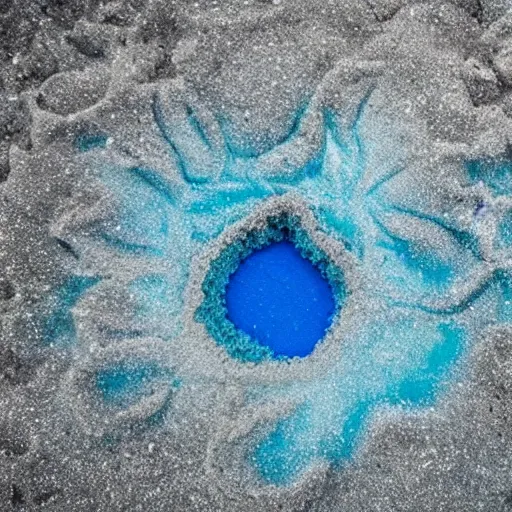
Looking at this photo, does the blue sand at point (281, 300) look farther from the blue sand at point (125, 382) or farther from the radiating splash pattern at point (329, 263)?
the blue sand at point (125, 382)

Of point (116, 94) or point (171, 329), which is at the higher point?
point (116, 94)

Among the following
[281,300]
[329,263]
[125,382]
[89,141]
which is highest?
[89,141]

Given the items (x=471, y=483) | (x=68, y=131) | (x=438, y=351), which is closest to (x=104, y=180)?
(x=68, y=131)

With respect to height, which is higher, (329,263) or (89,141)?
(89,141)

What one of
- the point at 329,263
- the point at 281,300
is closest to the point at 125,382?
the point at 281,300

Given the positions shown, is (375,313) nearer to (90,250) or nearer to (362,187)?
(362,187)

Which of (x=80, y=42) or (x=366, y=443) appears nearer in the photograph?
(x=366, y=443)

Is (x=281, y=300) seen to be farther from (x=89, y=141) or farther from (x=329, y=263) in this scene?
(x=89, y=141)
